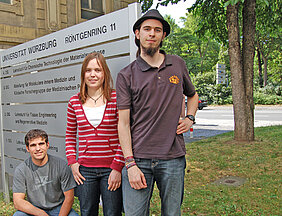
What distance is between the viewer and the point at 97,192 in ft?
8.01

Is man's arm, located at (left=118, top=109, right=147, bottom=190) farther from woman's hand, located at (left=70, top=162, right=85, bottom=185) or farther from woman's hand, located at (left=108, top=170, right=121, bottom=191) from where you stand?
woman's hand, located at (left=70, top=162, right=85, bottom=185)

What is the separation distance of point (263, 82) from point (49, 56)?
34281 mm

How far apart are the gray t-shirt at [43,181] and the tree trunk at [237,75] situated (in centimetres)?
645

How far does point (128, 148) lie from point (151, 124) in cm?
23

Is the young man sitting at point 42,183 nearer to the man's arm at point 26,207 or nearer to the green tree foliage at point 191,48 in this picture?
the man's arm at point 26,207

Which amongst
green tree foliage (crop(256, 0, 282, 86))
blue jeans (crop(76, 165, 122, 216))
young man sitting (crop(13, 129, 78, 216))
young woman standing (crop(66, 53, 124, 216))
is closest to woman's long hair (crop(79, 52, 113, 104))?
young woman standing (crop(66, 53, 124, 216))

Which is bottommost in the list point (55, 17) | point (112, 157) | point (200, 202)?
point (200, 202)

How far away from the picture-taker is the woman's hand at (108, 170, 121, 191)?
230 cm

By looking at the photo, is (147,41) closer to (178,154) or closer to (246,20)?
(178,154)

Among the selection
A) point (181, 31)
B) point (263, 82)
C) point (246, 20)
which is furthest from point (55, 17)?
point (263, 82)

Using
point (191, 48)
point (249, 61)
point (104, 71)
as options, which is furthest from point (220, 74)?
point (191, 48)

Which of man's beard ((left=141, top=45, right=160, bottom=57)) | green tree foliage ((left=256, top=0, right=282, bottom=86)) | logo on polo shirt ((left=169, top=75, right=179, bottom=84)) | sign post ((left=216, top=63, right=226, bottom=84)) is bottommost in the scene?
logo on polo shirt ((left=169, top=75, right=179, bottom=84))

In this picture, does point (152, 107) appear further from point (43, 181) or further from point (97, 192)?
point (43, 181)

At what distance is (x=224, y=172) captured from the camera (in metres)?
5.97
